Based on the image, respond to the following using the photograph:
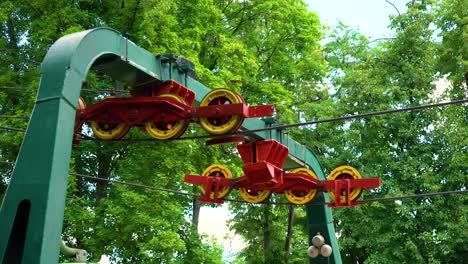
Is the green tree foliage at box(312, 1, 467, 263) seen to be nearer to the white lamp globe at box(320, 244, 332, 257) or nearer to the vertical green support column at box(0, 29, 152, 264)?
the white lamp globe at box(320, 244, 332, 257)

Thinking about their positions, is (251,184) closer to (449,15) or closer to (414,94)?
(414,94)

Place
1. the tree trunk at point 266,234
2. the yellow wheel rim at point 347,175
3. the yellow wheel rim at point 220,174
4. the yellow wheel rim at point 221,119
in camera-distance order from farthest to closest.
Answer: the tree trunk at point 266,234 < the yellow wheel rim at point 220,174 < the yellow wheel rim at point 347,175 < the yellow wheel rim at point 221,119

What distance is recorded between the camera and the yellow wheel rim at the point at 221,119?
7145mm

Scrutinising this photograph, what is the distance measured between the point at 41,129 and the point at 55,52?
0.71 meters

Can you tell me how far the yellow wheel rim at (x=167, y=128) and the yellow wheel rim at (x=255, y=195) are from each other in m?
2.55

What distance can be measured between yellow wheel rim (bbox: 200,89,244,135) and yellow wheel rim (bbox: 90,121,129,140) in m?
0.97

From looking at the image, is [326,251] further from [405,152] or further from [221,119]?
[405,152]

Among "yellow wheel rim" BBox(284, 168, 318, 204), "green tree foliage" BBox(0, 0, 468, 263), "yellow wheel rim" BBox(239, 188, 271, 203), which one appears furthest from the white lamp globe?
"green tree foliage" BBox(0, 0, 468, 263)

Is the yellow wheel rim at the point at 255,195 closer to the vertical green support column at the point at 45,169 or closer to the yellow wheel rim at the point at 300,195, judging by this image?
the yellow wheel rim at the point at 300,195

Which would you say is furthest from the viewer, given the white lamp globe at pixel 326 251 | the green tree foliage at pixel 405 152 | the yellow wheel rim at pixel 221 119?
the green tree foliage at pixel 405 152

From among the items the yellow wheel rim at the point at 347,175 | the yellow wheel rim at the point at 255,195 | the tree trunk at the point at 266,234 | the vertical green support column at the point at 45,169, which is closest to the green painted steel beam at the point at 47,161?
the vertical green support column at the point at 45,169

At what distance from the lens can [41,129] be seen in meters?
5.23

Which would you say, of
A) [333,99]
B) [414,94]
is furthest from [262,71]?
[414,94]

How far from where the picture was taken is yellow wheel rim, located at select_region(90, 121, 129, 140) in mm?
7478
